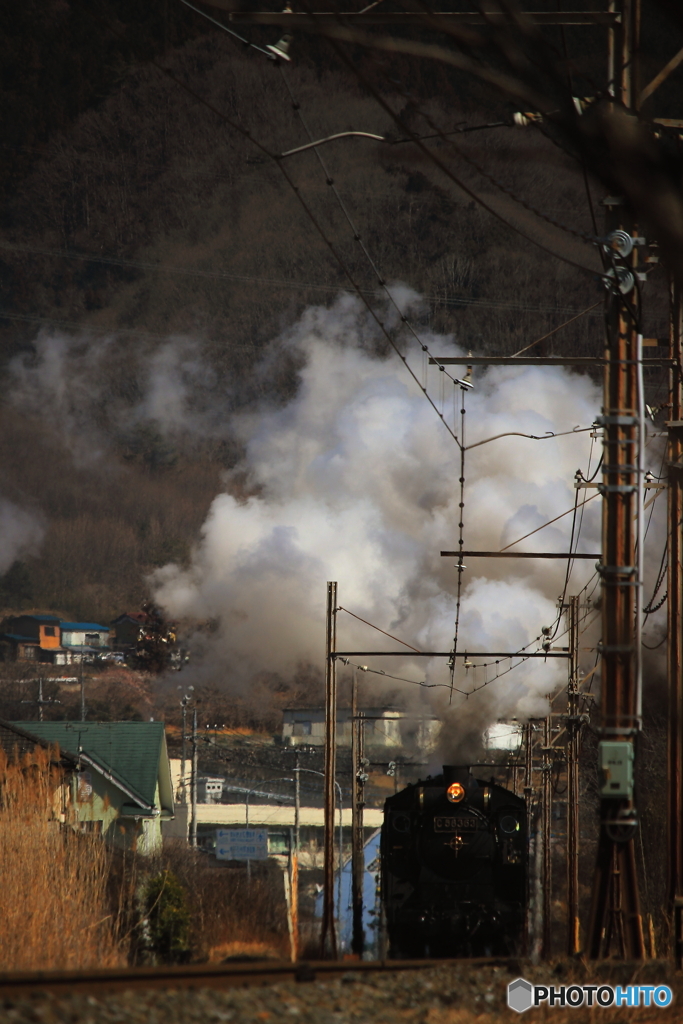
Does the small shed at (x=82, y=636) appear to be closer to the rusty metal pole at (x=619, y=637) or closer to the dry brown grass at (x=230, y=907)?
the dry brown grass at (x=230, y=907)

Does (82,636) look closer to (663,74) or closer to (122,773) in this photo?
(122,773)

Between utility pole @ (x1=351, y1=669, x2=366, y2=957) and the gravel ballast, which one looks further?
utility pole @ (x1=351, y1=669, x2=366, y2=957)

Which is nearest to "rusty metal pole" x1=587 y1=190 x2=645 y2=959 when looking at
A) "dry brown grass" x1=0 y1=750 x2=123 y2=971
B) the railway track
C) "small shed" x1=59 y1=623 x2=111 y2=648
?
the railway track

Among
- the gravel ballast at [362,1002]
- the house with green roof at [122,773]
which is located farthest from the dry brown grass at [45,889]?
the house with green roof at [122,773]

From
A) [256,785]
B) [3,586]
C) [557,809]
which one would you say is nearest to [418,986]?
[256,785]

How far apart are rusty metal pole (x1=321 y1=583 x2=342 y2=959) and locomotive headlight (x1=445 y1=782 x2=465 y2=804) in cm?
313

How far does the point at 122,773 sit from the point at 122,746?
4.88 ft

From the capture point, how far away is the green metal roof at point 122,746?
112 feet

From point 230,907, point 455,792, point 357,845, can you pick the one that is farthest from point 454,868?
point 230,907

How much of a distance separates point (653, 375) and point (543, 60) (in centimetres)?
8672

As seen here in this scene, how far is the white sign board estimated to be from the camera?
106 feet

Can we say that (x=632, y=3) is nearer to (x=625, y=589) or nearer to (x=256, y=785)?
(x=625, y=589)

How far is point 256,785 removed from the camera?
53.7m

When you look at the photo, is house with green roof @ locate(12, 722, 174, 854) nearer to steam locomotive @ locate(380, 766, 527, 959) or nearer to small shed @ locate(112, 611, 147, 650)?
steam locomotive @ locate(380, 766, 527, 959)
